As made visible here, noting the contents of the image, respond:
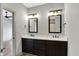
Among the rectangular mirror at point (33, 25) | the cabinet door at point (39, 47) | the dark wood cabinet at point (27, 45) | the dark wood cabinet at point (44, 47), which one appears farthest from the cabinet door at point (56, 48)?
the rectangular mirror at point (33, 25)

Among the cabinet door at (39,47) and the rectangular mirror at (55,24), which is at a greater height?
the rectangular mirror at (55,24)

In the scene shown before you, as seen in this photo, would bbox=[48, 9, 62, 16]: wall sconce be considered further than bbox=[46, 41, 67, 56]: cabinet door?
Yes

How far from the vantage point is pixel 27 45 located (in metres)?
3.61

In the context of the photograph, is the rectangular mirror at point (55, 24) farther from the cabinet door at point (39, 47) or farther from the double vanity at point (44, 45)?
the cabinet door at point (39, 47)

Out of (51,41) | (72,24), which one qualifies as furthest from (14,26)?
(72,24)

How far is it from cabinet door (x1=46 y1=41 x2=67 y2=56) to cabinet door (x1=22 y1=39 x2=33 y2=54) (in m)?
0.74

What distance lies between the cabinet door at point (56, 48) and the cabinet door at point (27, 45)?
735 millimetres

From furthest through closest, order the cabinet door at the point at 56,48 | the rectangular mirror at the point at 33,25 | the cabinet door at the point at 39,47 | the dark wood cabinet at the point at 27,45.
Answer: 1. the rectangular mirror at the point at 33,25
2. the dark wood cabinet at the point at 27,45
3. the cabinet door at the point at 39,47
4. the cabinet door at the point at 56,48

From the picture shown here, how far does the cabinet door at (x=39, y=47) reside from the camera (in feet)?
10.6

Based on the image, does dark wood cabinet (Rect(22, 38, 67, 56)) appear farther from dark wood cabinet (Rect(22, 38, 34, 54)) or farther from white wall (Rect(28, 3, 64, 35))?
white wall (Rect(28, 3, 64, 35))

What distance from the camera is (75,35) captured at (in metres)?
1.48

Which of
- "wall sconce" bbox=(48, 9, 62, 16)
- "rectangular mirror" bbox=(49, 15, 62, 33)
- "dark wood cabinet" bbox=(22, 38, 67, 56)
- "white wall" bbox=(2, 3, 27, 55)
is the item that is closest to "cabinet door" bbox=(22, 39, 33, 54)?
"dark wood cabinet" bbox=(22, 38, 67, 56)

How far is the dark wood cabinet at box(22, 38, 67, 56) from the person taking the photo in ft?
9.46

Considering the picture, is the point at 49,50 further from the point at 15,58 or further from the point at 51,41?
the point at 15,58
